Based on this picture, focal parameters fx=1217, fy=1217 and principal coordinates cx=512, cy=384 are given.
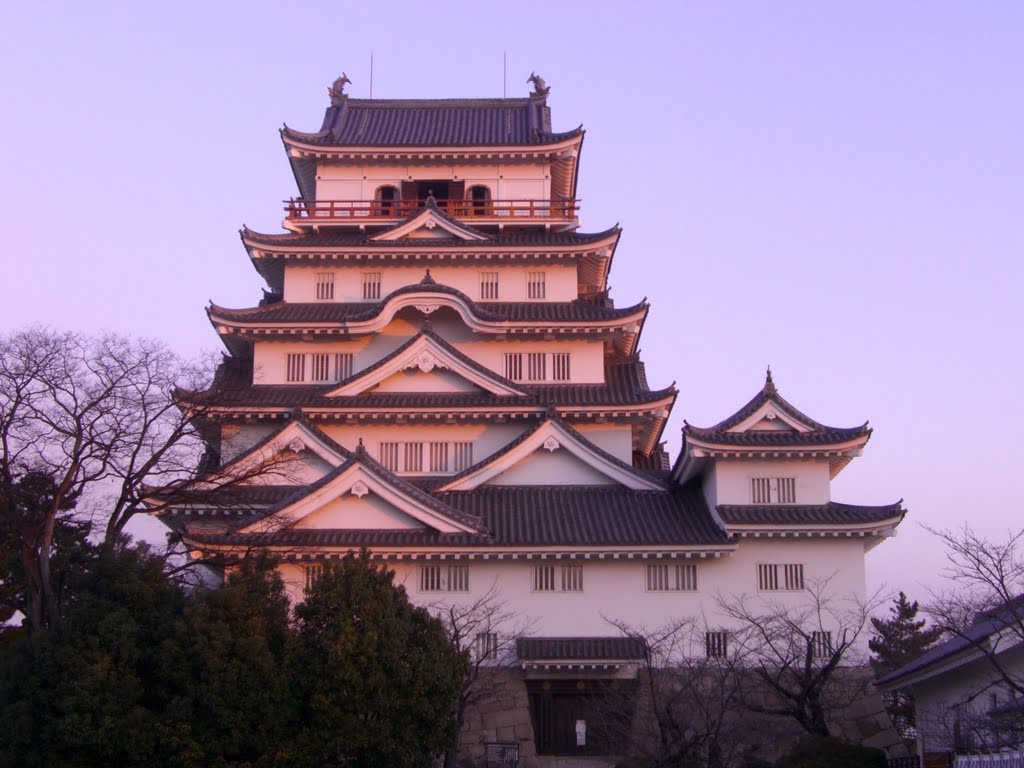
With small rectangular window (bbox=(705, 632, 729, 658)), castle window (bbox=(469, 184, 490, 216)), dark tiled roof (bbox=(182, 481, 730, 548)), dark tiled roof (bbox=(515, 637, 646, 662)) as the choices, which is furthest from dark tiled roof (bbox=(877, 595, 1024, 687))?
castle window (bbox=(469, 184, 490, 216))

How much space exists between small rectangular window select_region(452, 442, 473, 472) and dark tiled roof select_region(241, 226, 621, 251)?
18.9 ft

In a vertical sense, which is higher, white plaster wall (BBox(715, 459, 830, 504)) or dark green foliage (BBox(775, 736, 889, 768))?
white plaster wall (BBox(715, 459, 830, 504))

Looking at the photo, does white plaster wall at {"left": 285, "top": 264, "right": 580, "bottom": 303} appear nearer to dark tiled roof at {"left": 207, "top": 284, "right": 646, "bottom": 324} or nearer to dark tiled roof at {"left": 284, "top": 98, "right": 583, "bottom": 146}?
dark tiled roof at {"left": 207, "top": 284, "right": 646, "bottom": 324}

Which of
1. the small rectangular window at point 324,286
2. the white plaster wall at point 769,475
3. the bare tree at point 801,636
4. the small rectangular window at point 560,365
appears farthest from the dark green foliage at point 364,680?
the small rectangular window at point 324,286

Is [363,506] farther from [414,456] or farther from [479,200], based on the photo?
[479,200]

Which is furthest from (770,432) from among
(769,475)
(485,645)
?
(485,645)

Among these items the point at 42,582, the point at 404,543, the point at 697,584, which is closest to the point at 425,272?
the point at 404,543

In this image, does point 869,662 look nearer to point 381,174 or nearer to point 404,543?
point 404,543

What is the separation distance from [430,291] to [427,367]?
221 centimetres

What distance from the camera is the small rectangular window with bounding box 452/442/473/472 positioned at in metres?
31.7

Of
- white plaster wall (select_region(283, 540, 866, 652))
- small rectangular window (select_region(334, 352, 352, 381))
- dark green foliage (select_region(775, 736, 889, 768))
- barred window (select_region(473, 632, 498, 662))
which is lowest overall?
dark green foliage (select_region(775, 736, 889, 768))

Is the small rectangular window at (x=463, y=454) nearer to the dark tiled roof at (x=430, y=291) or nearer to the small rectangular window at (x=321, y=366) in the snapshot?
the dark tiled roof at (x=430, y=291)

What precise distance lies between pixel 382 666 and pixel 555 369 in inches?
585

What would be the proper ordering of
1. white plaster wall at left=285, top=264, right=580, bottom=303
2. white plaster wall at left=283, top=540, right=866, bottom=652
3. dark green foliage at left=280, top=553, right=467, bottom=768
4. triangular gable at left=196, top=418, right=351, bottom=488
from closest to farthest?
dark green foliage at left=280, top=553, right=467, bottom=768 → white plaster wall at left=283, top=540, right=866, bottom=652 → triangular gable at left=196, top=418, right=351, bottom=488 → white plaster wall at left=285, top=264, right=580, bottom=303
